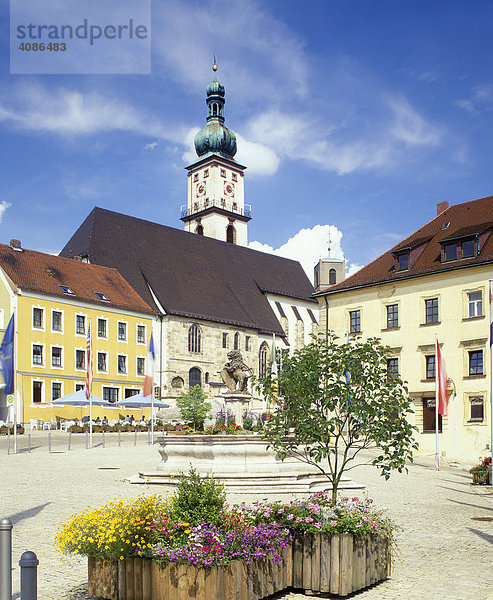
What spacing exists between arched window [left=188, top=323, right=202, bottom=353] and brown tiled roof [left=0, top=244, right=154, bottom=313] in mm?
5363

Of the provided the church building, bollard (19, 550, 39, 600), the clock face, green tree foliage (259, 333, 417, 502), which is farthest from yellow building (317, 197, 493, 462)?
the clock face

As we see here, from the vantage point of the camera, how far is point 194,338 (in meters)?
63.2

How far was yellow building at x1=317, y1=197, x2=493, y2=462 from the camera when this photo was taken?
106ft

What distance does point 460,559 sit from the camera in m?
8.83

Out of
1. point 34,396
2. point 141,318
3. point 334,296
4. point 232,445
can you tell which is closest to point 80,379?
point 34,396

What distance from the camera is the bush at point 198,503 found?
691cm

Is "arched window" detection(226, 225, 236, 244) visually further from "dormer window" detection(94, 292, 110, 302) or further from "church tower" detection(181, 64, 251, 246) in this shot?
"dormer window" detection(94, 292, 110, 302)

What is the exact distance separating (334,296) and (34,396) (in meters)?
23.4

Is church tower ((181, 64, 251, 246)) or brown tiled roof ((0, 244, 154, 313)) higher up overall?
church tower ((181, 64, 251, 246))

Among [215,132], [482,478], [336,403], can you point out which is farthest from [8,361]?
[215,132]

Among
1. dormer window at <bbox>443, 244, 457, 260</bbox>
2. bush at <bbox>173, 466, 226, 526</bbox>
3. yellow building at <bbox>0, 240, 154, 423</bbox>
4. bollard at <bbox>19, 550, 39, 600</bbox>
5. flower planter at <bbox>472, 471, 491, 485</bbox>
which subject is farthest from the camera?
yellow building at <bbox>0, 240, 154, 423</bbox>

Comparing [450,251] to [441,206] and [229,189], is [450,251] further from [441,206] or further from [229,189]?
[229,189]

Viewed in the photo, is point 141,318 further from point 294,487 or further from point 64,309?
point 294,487

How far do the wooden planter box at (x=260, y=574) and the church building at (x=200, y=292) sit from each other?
51026 mm
